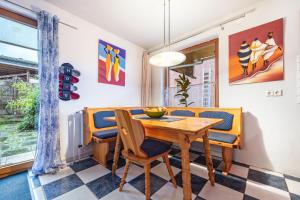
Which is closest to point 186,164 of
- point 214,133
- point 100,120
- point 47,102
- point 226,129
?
point 214,133

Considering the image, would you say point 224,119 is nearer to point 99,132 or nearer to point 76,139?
point 99,132

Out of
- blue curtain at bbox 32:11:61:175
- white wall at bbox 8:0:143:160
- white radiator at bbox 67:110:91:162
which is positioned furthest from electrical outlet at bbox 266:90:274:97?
blue curtain at bbox 32:11:61:175

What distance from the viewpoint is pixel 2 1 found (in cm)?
168

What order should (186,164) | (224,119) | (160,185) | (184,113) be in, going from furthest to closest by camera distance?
(184,113) < (224,119) < (160,185) < (186,164)

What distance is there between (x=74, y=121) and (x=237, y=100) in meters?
2.82

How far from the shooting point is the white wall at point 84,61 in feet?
7.09

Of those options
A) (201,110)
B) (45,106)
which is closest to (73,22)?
(45,106)

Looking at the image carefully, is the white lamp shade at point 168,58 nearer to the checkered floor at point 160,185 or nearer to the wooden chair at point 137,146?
the wooden chair at point 137,146

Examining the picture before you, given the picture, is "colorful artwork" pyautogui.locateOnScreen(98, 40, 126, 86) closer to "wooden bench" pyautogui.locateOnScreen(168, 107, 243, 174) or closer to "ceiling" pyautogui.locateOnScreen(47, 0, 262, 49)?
"ceiling" pyautogui.locateOnScreen(47, 0, 262, 49)

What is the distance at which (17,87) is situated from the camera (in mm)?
1934

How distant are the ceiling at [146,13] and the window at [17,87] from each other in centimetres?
67

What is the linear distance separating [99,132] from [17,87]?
4.40 feet

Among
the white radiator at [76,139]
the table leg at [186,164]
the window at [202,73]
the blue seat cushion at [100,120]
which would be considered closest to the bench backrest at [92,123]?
the blue seat cushion at [100,120]

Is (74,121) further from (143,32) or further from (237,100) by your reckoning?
(237,100)
